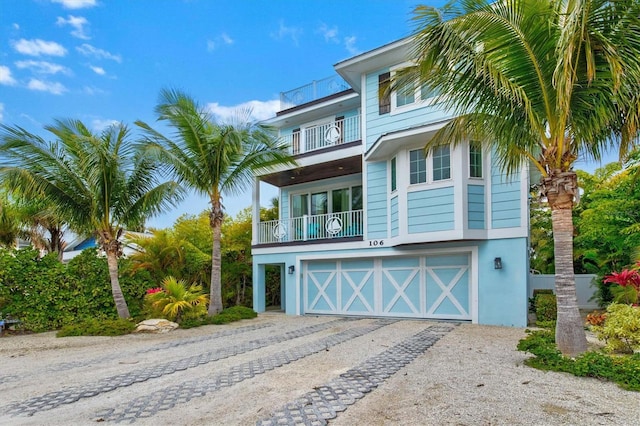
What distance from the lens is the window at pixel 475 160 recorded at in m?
10.8

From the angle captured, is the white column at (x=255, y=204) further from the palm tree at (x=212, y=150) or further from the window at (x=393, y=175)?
the window at (x=393, y=175)

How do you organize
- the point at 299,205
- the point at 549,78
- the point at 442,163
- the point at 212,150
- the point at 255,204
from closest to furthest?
the point at 549,78 → the point at 442,163 → the point at 212,150 → the point at 255,204 → the point at 299,205

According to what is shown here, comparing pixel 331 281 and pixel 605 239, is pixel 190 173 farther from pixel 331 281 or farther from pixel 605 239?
pixel 605 239

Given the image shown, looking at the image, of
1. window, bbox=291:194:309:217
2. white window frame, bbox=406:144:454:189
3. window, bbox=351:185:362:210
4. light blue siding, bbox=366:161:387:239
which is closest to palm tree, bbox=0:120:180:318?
window, bbox=291:194:309:217

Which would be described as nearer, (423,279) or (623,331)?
(623,331)

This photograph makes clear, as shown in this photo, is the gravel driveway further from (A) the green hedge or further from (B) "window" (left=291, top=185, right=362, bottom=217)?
(B) "window" (left=291, top=185, right=362, bottom=217)

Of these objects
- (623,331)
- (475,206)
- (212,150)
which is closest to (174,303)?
(212,150)

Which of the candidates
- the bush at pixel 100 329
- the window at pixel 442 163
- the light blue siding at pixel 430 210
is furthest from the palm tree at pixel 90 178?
the window at pixel 442 163

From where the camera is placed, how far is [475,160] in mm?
10875

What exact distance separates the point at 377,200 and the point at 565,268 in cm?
708

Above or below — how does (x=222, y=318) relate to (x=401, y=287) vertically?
below

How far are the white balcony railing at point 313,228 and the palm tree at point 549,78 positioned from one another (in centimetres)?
734

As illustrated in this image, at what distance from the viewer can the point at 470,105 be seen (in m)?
6.70

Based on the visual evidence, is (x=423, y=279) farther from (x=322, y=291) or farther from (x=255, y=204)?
(x=255, y=204)
